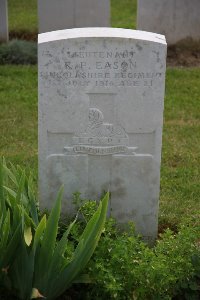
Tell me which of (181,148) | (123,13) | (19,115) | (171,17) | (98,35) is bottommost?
(181,148)

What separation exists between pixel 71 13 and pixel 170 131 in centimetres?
375

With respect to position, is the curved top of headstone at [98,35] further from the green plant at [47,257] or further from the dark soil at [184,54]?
the dark soil at [184,54]

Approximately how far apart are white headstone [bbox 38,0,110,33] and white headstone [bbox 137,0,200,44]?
556 mm

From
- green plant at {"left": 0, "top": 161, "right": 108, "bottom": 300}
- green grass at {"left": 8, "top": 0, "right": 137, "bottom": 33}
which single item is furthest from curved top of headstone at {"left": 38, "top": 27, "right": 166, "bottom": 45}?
green grass at {"left": 8, "top": 0, "right": 137, "bottom": 33}

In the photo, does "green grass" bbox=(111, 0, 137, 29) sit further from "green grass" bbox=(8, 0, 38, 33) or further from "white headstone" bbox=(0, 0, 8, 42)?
"white headstone" bbox=(0, 0, 8, 42)

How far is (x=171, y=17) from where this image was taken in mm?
10141

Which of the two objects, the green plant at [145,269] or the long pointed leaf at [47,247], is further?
the green plant at [145,269]

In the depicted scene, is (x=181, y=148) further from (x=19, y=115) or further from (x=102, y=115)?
(x=102, y=115)

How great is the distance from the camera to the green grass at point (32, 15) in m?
12.3

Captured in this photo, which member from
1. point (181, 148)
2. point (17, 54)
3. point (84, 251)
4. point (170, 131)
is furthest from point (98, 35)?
point (17, 54)

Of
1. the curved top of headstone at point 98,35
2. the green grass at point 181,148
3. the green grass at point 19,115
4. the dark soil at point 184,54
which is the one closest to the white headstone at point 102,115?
the curved top of headstone at point 98,35

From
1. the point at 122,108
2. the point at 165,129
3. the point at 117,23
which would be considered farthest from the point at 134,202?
the point at 117,23

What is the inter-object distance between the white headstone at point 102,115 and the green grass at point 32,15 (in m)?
Result: 7.39

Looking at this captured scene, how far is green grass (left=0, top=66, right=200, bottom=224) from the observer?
5.43 meters
